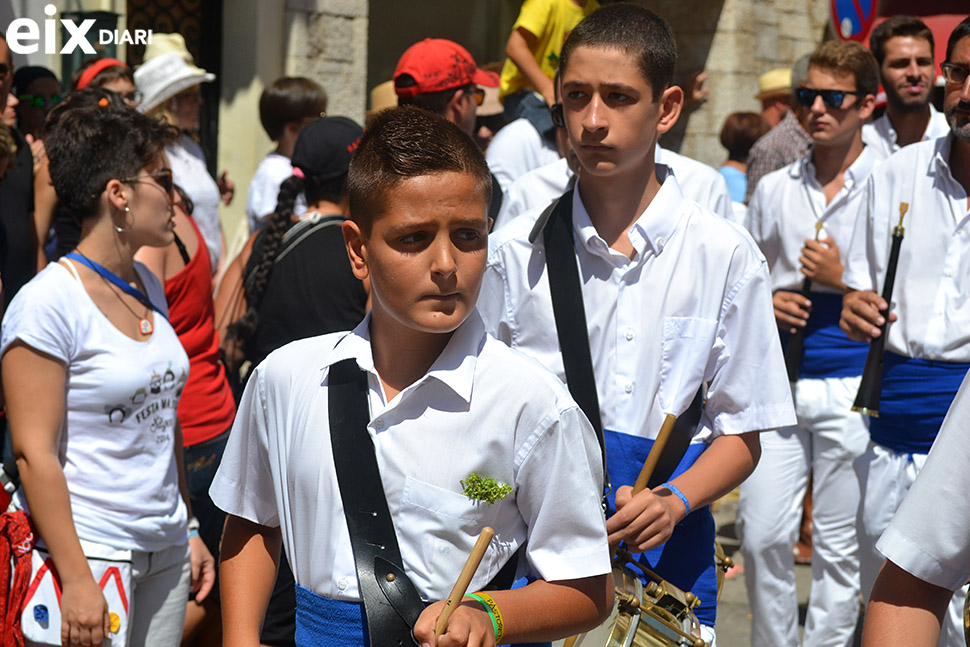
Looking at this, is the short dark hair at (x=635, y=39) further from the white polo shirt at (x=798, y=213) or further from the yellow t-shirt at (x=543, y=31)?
the yellow t-shirt at (x=543, y=31)

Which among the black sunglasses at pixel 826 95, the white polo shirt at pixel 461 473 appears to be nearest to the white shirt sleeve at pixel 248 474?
the white polo shirt at pixel 461 473

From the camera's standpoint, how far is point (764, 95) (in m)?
10.2

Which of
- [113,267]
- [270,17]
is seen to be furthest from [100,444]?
[270,17]

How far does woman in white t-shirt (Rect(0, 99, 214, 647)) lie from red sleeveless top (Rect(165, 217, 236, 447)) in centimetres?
56

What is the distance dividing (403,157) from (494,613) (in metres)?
0.84

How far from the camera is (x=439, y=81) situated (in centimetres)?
524

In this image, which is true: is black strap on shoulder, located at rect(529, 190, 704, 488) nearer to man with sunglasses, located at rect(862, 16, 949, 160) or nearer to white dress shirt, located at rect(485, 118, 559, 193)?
white dress shirt, located at rect(485, 118, 559, 193)

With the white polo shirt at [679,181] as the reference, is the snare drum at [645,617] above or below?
below

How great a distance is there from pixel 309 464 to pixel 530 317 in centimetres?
100

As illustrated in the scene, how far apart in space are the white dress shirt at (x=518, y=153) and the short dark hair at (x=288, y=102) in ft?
3.84

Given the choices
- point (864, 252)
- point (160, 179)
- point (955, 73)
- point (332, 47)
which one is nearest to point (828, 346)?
point (864, 252)

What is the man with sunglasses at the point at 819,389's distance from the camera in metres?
4.98

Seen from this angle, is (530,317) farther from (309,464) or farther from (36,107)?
(36,107)

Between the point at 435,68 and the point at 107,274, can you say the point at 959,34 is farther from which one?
the point at 107,274
